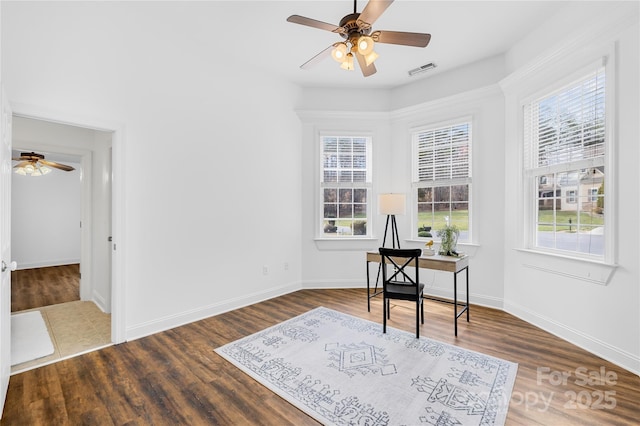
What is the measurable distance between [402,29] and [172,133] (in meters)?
2.76

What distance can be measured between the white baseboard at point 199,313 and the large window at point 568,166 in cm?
339

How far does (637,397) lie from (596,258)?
3.79 feet

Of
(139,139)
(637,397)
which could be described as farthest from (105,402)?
(637,397)

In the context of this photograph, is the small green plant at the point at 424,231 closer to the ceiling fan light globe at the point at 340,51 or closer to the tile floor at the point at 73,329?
the ceiling fan light globe at the point at 340,51

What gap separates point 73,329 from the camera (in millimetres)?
3270

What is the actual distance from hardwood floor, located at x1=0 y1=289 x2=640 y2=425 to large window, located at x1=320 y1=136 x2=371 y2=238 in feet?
6.68

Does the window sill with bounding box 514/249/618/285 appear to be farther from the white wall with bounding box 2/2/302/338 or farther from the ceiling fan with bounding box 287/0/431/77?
the white wall with bounding box 2/2/302/338

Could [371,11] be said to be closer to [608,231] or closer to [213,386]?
[608,231]

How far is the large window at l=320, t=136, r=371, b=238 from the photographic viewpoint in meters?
4.98

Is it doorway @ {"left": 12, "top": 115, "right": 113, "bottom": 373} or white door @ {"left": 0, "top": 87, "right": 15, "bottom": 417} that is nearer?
white door @ {"left": 0, "top": 87, "right": 15, "bottom": 417}

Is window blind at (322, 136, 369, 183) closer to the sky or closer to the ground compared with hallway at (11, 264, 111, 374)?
closer to the sky

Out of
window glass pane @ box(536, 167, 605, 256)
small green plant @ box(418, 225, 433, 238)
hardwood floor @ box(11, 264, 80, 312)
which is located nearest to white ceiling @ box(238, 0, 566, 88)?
window glass pane @ box(536, 167, 605, 256)

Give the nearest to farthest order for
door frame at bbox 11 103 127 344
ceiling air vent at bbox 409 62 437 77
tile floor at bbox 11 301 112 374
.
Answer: tile floor at bbox 11 301 112 374, door frame at bbox 11 103 127 344, ceiling air vent at bbox 409 62 437 77

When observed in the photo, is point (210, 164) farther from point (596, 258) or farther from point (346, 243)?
point (596, 258)
